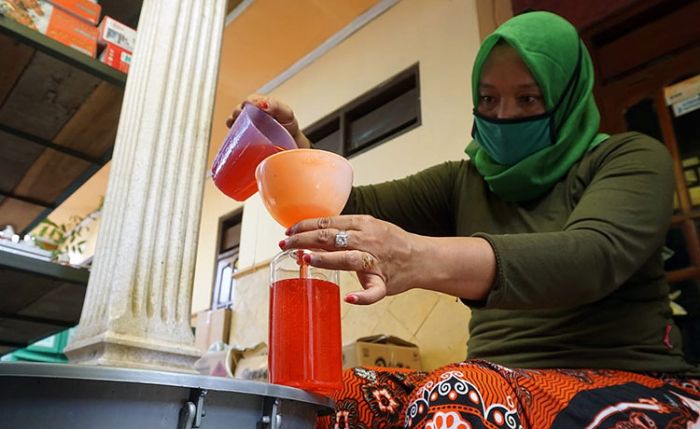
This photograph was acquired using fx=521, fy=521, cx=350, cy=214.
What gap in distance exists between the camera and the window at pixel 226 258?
12.4 ft

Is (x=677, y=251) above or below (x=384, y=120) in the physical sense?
below

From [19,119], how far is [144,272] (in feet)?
2.41

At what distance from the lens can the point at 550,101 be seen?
1.03 metres

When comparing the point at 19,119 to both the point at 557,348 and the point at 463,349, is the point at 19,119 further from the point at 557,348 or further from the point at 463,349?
the point at 463,349

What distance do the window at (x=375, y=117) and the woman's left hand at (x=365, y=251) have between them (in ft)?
6.51

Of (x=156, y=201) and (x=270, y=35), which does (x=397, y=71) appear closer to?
(x=270, y=35)

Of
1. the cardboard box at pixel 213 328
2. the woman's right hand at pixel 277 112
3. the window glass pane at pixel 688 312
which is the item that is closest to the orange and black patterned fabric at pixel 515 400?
the woman's right hand at pixel 277 112

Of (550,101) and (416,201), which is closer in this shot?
Answer: (550,101)

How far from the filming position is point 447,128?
7.61 ft

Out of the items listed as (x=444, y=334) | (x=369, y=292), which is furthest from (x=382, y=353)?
(x=369, y=292)

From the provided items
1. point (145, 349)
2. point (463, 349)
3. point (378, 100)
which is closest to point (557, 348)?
point (145, 349)

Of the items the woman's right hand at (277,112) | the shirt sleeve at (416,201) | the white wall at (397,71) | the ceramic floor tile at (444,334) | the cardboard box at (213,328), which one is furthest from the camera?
the cardboard box at (213,328)

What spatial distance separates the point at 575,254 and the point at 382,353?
1355 mm

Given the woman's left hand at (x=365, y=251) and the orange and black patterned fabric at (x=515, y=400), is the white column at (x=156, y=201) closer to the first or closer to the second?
the orange and black patterned fabric at (x=515, y=400)
